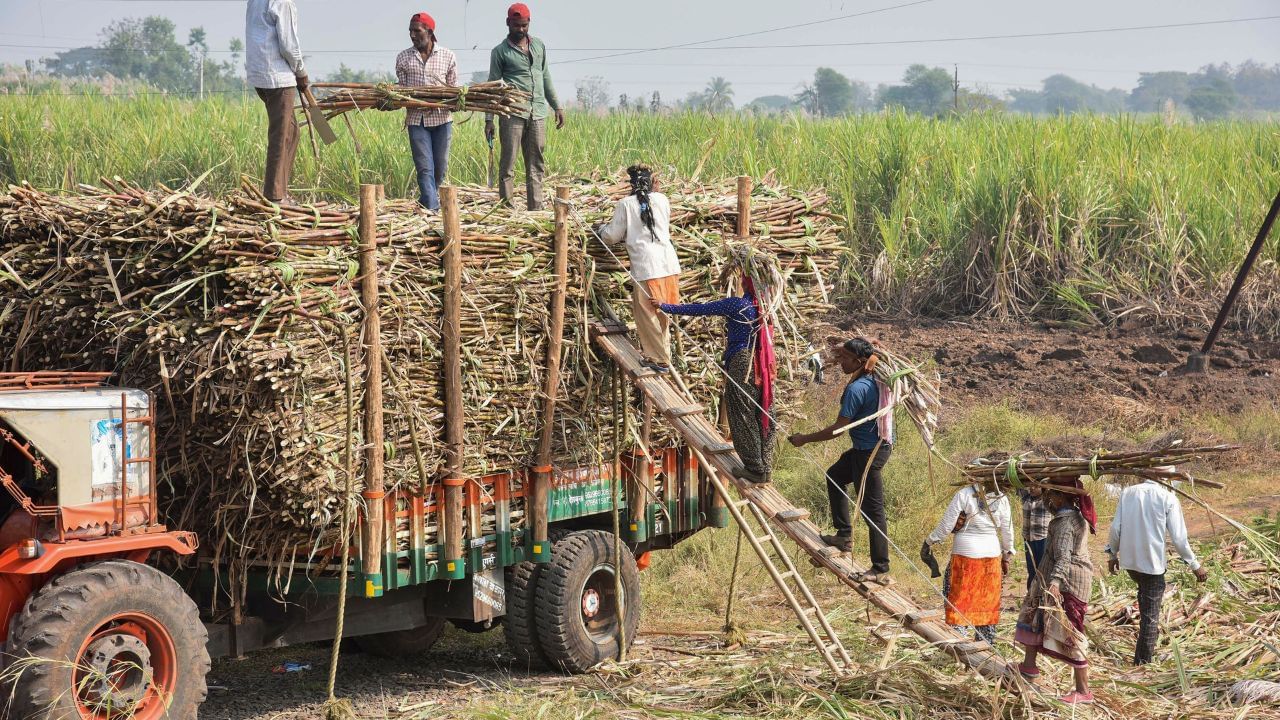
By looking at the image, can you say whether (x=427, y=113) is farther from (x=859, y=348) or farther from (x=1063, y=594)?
(x=1063, y=594)

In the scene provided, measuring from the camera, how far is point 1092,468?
6.53 m

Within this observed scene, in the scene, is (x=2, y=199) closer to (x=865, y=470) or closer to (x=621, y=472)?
(x=621, y=472)

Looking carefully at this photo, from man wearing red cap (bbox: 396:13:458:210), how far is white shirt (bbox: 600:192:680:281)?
2.29 meters

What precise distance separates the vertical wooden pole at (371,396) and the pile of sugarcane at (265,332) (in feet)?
0.22

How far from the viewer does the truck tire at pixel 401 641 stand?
321 inches

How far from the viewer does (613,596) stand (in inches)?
324

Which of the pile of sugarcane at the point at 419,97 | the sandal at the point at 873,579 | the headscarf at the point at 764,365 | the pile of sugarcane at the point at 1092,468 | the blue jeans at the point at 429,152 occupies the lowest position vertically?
the sandal at the point at 873,579

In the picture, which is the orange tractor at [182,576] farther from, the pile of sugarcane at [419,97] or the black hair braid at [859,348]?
the pile of sugarcane at [419,97]

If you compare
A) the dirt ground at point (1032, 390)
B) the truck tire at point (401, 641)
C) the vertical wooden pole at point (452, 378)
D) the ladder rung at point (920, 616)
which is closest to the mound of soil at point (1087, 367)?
the dirt ground at point (1032, 390)

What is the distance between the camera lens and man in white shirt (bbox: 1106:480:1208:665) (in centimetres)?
773

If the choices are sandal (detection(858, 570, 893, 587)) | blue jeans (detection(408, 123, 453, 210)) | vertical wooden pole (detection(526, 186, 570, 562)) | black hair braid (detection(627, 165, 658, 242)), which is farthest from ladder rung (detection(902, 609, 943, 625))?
blue jeans (detection(408, 123, 453, 210))

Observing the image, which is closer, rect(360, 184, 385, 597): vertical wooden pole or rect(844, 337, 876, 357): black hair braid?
rect(360, 184, 385, 597): vertical wooden pole

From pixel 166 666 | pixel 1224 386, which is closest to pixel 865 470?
pixel 166 666

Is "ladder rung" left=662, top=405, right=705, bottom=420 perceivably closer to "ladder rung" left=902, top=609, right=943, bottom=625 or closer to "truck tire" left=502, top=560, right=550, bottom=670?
"truck tire" left=502, top=560, right=550, bottom=670
